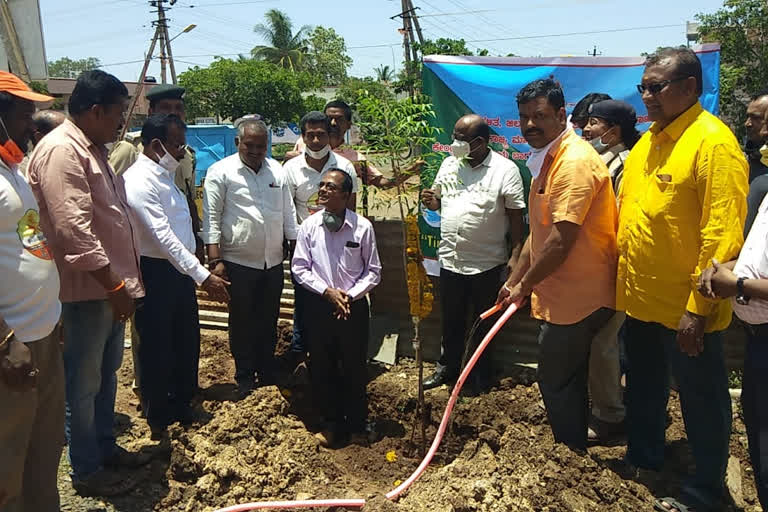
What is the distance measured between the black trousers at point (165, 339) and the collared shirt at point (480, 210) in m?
2.01

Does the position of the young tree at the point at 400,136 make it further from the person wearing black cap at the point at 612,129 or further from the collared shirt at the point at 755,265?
the collared shirt at the point at 755,265

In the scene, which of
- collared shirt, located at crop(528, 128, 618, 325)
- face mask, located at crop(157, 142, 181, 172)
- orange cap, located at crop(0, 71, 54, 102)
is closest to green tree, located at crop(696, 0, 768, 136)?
collared shirt, located at crop(528, 128, 618, 325)

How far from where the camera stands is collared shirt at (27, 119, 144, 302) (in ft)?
9.86

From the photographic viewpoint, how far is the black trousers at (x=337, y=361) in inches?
162

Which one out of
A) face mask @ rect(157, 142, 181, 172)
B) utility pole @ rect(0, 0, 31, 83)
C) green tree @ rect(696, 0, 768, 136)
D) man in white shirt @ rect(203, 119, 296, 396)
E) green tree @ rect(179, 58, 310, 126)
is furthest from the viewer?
green tree @ rect(179, 58, 310, 126)

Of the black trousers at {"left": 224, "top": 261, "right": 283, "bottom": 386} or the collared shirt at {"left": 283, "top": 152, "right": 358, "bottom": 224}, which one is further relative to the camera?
the collared shirt at {"left": 283, "top": 152, "right": 358, "bottom": 224}

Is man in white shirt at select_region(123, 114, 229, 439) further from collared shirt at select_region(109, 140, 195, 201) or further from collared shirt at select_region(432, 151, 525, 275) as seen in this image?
collared shirt at select_region(432, 151, 525, 275)

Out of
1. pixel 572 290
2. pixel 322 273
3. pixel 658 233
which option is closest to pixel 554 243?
pixel 572 290

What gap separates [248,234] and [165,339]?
0.95 metres

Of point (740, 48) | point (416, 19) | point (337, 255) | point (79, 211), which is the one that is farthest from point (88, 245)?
point (416, 19)

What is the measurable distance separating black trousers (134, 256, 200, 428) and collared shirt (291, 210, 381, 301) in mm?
818

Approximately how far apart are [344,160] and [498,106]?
1473 mm

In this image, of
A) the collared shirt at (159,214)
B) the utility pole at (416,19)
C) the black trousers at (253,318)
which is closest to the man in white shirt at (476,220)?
the black trousers at (253,318)

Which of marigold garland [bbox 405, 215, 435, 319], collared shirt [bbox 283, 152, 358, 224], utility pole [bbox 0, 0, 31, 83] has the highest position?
utility pole [bbox 0, 0, 31, 83]
